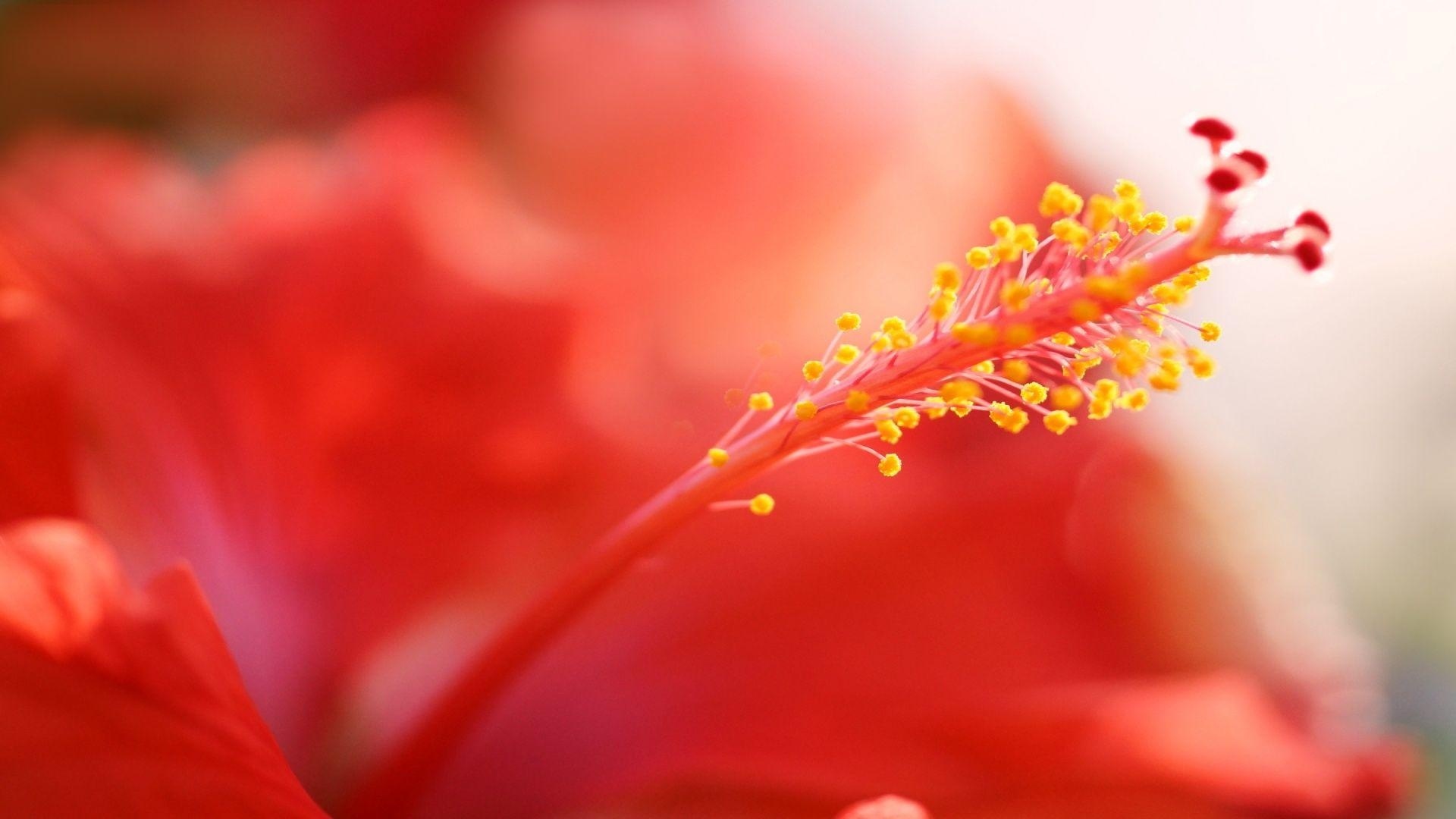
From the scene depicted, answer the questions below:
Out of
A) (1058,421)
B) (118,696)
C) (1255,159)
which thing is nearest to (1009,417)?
(1058,421)

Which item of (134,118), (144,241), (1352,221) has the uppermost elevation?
(1352,221)

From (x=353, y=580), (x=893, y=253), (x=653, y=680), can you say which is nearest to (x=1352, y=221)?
(x=893, y=253)

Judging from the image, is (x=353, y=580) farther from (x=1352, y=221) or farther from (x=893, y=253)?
(x=1352, y=221)

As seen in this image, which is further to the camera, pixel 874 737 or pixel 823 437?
pixel 874 737

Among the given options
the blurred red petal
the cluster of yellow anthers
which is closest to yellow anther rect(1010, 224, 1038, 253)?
the cluster of yellow anthers

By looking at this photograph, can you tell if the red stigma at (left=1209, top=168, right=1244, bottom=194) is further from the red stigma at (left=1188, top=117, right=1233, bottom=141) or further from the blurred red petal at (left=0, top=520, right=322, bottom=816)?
the blurred red petal at (left=0, top=520, right=322, bottom=816)

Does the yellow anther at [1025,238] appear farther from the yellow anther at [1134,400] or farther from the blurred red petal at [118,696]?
the blurred red petal at [118,696]

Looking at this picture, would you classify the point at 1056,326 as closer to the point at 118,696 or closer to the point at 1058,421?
the point at 1058,421

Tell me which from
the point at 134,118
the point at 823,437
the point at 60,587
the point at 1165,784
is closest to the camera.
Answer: the point at 60,587
